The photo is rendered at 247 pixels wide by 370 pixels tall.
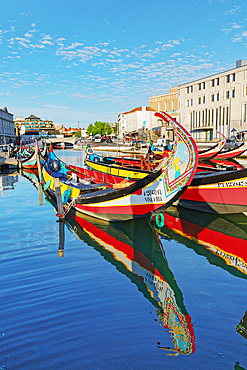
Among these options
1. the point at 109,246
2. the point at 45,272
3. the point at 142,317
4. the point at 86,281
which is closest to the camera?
the point at 142,317

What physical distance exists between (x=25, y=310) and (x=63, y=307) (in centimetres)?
68

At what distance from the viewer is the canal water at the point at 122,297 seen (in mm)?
3879

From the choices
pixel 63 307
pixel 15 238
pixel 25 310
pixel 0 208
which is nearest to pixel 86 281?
pixel 63 307

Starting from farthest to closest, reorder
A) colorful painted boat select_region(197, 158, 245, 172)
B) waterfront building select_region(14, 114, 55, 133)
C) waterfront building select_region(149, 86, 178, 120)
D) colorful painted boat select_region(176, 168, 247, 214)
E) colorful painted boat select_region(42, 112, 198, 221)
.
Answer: waterfront building select_region(14, 114, 55, 133)
waterfront building select_region(149, 86, 178, 120)
colorful painted boat select_region(197, 158, 245, 172)
colorful painted boat select_region(176, 168, 247, 214)
colorful painted boat select_region(42, 112, 198, 221)

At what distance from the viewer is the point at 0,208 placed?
12711 millimetres

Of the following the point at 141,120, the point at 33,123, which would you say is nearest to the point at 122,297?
the point at 141,120

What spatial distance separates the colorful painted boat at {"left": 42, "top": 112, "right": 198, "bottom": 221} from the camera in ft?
28.1

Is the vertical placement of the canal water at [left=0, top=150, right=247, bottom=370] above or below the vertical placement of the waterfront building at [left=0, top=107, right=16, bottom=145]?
below

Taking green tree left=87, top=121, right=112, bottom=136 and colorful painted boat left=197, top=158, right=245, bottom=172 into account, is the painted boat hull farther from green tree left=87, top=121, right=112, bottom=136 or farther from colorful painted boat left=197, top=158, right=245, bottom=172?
green tree left=87, top=121, right=112, bottom=136

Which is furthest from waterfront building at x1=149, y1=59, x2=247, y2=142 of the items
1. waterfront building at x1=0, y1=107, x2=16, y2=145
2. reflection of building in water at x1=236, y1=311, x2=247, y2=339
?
waterfront building at x1=0, y1=107, x2=16, y2=145

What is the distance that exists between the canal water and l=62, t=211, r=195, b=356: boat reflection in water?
0.08 feet

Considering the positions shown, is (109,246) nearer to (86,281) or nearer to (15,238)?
(86,281)

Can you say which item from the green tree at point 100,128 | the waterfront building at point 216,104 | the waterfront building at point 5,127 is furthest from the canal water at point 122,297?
the green tree at point 100,128

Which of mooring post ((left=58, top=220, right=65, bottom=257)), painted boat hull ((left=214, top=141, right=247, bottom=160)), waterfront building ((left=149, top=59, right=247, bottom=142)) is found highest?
waterfront building ((left=149, top=59, right=247, bottom=142))
